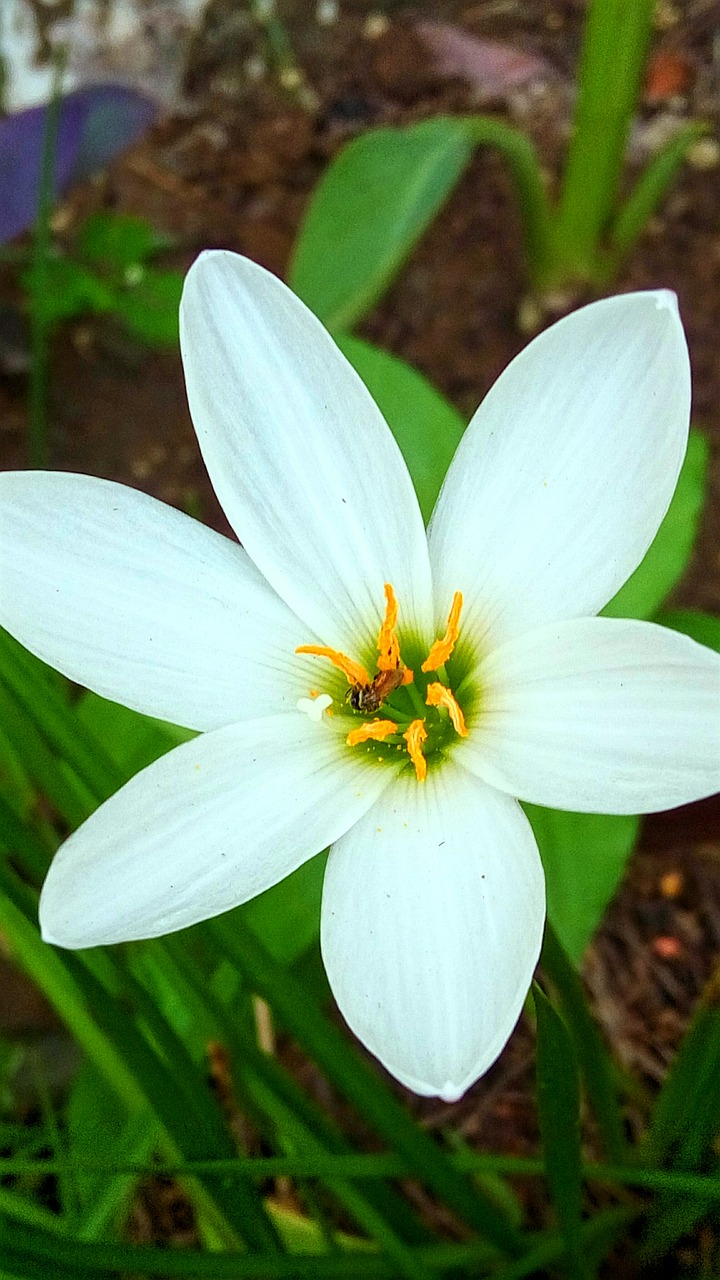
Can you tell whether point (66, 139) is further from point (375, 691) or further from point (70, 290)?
point (375, 691)

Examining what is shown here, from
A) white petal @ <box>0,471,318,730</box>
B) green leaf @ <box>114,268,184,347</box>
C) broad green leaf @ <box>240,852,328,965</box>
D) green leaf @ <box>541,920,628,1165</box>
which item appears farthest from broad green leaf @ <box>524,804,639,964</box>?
green leaf @ <box>114,268,184,347</box>

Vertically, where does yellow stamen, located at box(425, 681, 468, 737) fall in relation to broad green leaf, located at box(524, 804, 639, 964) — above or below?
above

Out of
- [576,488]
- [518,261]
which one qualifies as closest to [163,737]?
[576,488]

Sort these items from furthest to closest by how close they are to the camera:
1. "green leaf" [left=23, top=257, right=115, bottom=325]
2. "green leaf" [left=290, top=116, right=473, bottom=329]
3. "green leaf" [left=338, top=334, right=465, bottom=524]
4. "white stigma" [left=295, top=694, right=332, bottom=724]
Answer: "green leaf" [left=23, top=257, right=115, bottom=325]
"green leaf" [left=290, top=116, right=473, bottom=329]
"green leaf" [left=338, top=334, right=465, bottom=524]
"white stigma" [left=295, top=694, right=332, bottom=724]

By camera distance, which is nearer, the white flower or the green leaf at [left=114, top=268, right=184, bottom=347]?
the white flower

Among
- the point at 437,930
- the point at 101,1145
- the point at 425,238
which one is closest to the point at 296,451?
the point at 437,930

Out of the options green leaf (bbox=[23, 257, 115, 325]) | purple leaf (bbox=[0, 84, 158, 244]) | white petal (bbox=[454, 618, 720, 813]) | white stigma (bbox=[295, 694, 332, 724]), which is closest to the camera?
white petal (bbox=[454, 618, 720, 813])

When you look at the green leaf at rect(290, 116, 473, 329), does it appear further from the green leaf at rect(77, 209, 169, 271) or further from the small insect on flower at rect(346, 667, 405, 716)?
the small insect on flower at rect(346, 667, 405, 716)

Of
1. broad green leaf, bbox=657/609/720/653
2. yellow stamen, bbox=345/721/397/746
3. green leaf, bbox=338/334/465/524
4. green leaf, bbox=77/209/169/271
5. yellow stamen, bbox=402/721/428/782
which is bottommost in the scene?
broad green leaf, bbox=657/609/720/653

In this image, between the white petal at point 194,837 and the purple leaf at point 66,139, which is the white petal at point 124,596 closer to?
the white petal at point 194,837

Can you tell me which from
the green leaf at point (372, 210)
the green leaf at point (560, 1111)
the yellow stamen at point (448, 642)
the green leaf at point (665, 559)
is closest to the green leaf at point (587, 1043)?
the green leaf at point (560, 1111)
